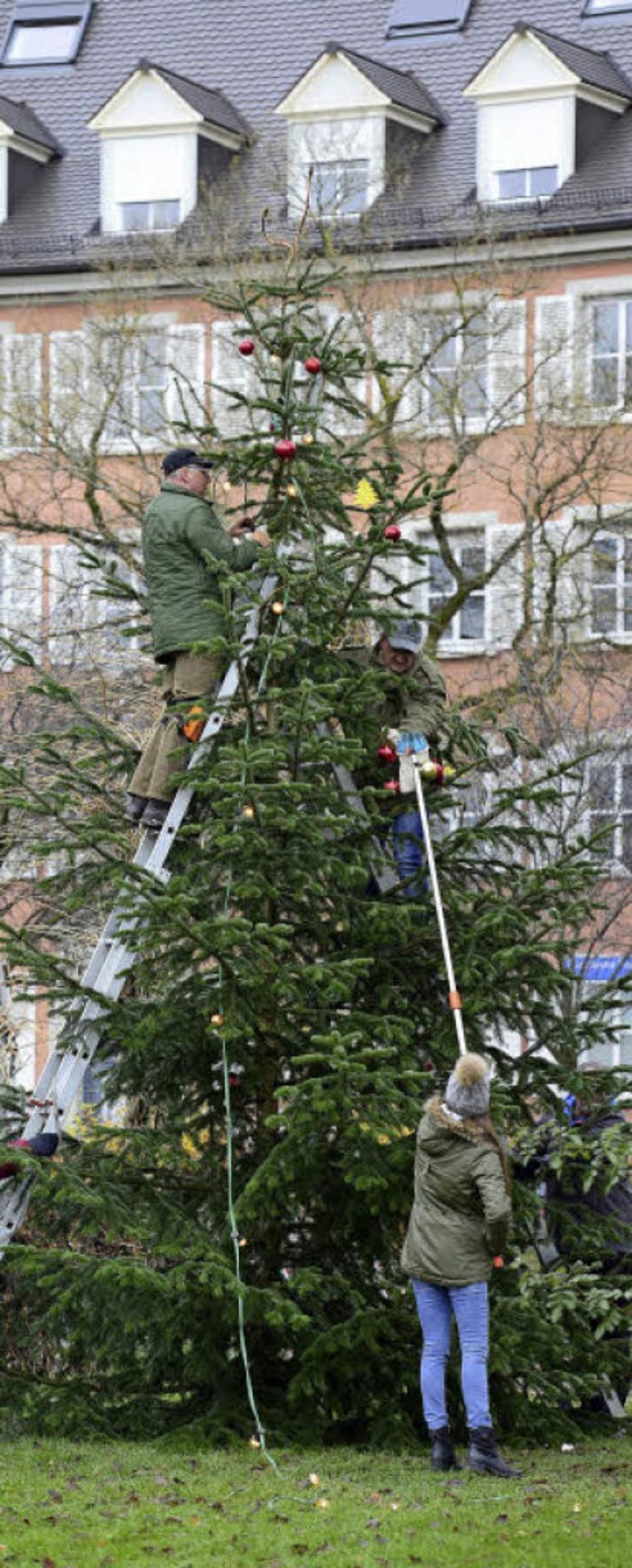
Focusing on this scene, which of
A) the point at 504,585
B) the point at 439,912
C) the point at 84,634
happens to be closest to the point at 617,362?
the point at 504,585

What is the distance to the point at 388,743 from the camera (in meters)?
15.6

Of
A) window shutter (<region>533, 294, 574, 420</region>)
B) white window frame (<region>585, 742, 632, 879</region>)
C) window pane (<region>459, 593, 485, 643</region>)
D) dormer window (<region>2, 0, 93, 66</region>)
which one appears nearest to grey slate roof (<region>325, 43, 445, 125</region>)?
window shutter (<region>533, 294, 574, 420</region>)

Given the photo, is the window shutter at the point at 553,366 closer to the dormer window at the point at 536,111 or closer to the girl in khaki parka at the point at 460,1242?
the dormer window at the point at 536,111

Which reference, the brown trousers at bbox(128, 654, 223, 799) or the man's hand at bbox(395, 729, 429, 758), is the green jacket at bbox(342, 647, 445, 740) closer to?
the man's hand at bbox(395, 729, 429, 758)

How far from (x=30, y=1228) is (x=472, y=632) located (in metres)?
26.8

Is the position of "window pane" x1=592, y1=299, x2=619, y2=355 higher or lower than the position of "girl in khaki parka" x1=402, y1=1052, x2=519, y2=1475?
higher

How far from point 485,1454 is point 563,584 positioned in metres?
23.5

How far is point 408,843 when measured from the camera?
15.7 meters

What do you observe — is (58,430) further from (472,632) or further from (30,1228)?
(30,1228)

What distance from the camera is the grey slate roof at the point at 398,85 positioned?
44.0 m

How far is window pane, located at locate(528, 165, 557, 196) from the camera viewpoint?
143 ft

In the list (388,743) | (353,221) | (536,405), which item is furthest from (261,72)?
(388,743)

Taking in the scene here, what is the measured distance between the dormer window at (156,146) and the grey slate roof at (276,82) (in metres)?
0.43

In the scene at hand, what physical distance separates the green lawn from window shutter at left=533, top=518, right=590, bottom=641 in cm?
1921
